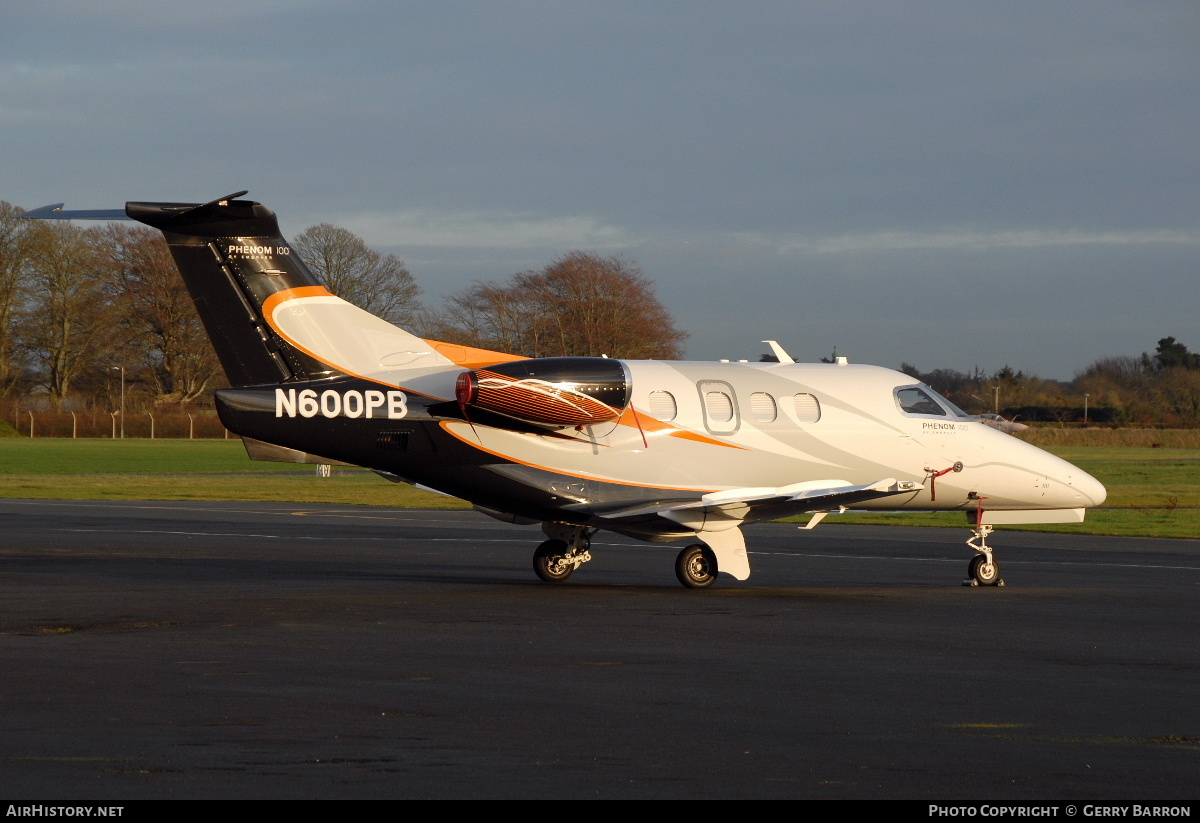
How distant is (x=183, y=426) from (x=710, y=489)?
85.7 meters

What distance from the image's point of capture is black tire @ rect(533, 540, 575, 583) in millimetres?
19500

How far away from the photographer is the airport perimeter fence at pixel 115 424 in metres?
98.2

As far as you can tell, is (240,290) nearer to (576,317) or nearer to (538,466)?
(538,466)

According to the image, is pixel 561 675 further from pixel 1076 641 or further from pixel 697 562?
pixel 697 562

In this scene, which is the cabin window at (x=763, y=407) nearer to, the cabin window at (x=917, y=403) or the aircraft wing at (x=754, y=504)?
the aircraft wing at (x=754, y=504)

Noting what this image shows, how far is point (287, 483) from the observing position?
168 ft

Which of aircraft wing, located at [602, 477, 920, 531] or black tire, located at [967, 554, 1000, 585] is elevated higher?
Answer: aircraft wing, located at [602, 477, 920, 531]

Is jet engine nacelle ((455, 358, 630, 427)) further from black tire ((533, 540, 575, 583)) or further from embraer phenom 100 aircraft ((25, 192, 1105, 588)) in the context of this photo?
black tire ((533, 540, 575, 583))

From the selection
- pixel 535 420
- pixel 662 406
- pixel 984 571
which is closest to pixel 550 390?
pixel 535 420

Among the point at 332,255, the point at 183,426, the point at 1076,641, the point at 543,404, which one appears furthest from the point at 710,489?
the point at 183,426

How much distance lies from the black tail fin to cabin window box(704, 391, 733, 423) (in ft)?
17.3

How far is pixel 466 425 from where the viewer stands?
18.1 metres

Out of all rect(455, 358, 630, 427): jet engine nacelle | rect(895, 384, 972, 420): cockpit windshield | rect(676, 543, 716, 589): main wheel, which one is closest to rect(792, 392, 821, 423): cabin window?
rect(895, 384, 972, 420): cockpit windshield

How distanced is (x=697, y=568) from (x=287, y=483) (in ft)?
115
